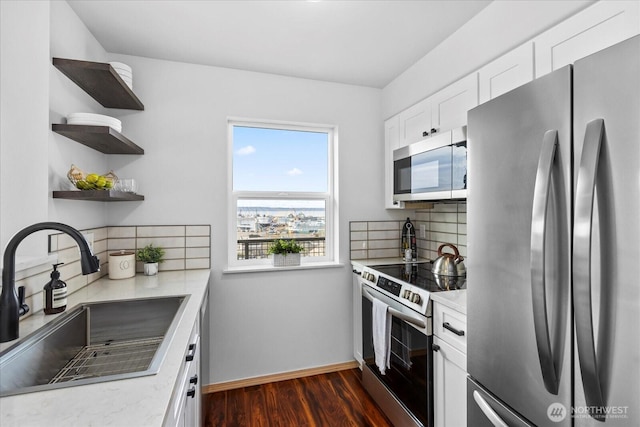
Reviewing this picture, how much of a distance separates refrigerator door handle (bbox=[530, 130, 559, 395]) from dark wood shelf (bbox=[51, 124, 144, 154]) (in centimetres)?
192

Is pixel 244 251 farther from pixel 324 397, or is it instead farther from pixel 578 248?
pixel 578 248

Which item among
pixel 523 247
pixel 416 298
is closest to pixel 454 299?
pixel 416 298

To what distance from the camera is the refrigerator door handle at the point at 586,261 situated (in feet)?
2.58

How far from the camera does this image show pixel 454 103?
6.44 ft

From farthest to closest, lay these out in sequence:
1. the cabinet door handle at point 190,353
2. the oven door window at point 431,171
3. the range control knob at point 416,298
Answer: the oven door window at point 431,171 → the range control knob at point 416,298 → the cabinet door handle at point 190,353

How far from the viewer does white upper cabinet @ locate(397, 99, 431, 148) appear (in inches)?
88.2

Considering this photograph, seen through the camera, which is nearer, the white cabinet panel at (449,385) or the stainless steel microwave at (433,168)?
the white cabinet panel at (449,385)

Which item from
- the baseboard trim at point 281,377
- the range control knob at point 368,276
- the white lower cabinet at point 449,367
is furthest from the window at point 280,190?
the white lower cabinet at point 449,367

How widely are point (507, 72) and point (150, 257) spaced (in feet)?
7.87

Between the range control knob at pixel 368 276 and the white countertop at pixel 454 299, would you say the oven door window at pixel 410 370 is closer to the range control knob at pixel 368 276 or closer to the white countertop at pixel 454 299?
the white countertop at pixel 454 299

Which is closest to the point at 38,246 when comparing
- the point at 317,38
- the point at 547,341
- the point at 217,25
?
the point at 217,25

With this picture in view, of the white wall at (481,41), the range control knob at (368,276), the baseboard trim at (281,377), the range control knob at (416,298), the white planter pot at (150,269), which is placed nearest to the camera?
the white wall at (481,41)

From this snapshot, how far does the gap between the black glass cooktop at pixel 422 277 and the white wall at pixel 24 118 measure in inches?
74.7

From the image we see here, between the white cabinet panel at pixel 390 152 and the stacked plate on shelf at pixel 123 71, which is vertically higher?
the stacked plate on shelf at pixel 123 71
